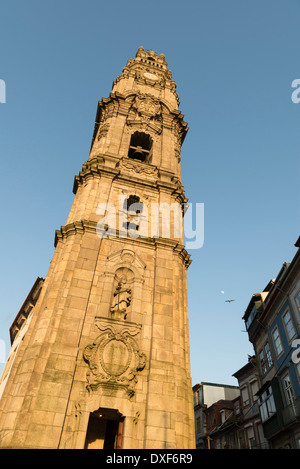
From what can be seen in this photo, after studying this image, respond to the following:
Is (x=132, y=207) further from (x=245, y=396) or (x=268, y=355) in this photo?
(x=245, y=396)

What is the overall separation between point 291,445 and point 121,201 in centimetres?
1941

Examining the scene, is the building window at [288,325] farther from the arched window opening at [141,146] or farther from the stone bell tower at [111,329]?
the arched window opening at [141,146]

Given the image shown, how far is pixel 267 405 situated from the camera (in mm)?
26391

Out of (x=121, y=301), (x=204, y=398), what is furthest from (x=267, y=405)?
(x=204, y=398)

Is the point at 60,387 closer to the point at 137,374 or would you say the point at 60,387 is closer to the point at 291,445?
the point at 137,374

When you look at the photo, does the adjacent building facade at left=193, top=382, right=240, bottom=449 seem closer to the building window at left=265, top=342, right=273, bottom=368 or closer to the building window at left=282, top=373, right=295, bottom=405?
the building window at left=265, top=342, right=273, bottom=368

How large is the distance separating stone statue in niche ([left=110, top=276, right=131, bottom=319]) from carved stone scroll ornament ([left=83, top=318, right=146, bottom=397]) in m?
0.51

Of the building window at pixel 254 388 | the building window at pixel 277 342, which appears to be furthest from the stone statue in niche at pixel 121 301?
the building window at pixel 254 388

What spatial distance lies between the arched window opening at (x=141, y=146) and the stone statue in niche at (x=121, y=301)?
1379 cm

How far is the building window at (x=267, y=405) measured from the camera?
25.3 meters

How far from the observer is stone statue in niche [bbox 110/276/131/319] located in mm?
16812

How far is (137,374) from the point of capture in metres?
15.2

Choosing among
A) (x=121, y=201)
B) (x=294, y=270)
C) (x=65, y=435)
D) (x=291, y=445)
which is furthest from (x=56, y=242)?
(x=291, y=445)

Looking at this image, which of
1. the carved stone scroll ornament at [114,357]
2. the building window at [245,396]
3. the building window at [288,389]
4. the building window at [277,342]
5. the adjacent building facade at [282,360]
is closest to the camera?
the carved stone scroll ornament at [114,357]
